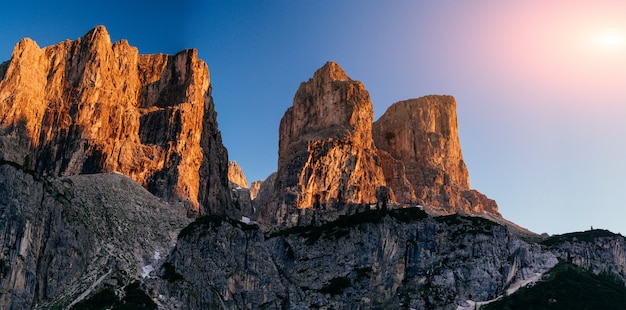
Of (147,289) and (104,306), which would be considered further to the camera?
(147,289)

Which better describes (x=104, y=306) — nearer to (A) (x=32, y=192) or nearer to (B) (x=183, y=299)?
(B) (x=183, y=299)

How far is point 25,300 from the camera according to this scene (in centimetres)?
17962

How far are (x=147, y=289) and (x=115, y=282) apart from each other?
8.35 m

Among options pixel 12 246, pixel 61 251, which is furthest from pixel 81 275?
pixel 12 246

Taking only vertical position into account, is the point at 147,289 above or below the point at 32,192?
below

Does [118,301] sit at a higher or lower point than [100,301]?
higher

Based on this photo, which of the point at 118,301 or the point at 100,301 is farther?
the point at 118,301

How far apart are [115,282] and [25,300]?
22883 mm

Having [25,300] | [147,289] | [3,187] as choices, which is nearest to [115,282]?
[147,289]

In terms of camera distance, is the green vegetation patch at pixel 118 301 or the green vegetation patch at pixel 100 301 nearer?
the green vegetation patch at pixel 100 301

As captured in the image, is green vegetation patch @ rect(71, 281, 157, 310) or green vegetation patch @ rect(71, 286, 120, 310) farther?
green vegetation patch @ rect(71, 281, 157, 310)

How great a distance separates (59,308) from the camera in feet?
587

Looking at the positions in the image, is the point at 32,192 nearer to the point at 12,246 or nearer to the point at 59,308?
the point at 12,246

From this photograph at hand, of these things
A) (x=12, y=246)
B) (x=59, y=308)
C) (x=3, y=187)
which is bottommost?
(x=59, y=308)
